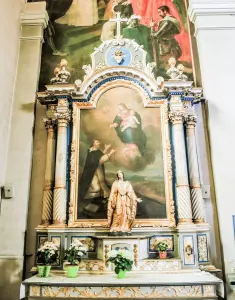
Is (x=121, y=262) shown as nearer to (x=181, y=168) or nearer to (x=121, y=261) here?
(x=121, y=261)

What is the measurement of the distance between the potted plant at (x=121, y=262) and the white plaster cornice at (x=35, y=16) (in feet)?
16.3

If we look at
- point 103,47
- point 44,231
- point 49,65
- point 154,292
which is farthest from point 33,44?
point 154,292

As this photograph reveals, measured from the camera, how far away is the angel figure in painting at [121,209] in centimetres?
509

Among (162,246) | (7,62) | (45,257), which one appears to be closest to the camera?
(45,257)

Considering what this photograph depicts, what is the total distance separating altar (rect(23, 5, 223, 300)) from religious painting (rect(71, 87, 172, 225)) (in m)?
0.02

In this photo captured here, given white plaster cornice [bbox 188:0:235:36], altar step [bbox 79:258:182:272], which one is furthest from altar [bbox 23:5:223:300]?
white plaster cornice [bbox 188:0:235:36]

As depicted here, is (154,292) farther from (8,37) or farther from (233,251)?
(8,37)

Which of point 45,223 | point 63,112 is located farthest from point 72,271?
point 63,112

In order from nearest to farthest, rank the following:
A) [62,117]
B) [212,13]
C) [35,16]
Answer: [62,117] → [212,13] → [35,16]

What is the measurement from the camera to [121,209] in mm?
5105

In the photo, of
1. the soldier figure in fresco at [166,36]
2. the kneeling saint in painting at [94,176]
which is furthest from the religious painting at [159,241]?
the soldier figure in fresco at [166,36]

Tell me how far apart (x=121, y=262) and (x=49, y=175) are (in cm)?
206

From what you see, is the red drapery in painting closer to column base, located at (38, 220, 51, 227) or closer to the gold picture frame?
the gold picture frame

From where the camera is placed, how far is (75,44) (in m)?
6.83
